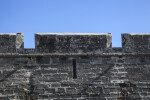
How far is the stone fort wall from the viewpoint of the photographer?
760cm

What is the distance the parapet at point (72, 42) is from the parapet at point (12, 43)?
0.44 m

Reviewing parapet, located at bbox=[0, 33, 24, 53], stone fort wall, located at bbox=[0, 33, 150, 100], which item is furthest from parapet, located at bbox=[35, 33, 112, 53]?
parapet, located at bbox=[0, 33, 24, 53]

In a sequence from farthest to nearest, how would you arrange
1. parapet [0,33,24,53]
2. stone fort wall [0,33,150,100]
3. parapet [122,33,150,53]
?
1. parapet [122,33,150,53]
2. parapet [0,33,24,53]
3. stone fort wall [0,33,150,100]

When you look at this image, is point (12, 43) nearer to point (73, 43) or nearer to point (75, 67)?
point (73, 43)

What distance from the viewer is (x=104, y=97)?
24.9 feet

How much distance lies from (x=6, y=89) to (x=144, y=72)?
3775 mm

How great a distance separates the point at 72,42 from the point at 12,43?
1651 mm

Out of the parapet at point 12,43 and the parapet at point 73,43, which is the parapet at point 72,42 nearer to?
the parapet at point 73,43

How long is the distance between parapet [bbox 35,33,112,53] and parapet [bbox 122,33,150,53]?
0.44m

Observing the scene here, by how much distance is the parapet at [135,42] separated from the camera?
8133mm

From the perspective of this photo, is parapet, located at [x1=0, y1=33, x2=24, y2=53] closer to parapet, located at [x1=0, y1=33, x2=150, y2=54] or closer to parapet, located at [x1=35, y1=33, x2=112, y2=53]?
parapet, located at [x1=0, y1=33, x2=150, y2=54]

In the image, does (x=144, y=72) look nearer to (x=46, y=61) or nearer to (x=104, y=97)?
(x=104, y=97)

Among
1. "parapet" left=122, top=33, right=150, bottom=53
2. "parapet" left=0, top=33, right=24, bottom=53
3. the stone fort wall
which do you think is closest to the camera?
the stone fort wall

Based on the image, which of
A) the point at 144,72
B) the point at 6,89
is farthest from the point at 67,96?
the point at 144,72
